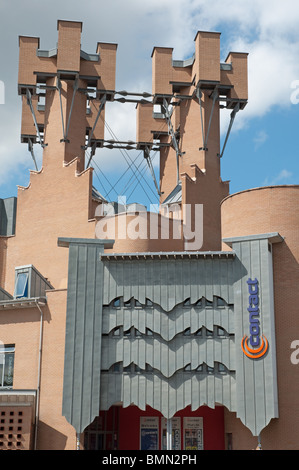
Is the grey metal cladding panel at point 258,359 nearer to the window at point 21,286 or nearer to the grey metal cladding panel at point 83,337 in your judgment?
the grey metal cladding panel at point 83,337

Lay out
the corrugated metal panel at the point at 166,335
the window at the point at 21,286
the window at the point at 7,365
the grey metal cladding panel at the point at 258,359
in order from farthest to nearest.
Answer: the window at the point at 21,286 → the window at the point at 7,365 → the corrugated metal panel at the point at 166,335 → the grey metal cladding panel at the point at 258,359

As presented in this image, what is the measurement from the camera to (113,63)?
5288 cm

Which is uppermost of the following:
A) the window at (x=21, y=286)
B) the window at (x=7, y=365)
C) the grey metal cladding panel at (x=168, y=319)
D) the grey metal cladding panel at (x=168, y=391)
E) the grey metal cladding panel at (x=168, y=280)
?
the window at (x=21, y=286)

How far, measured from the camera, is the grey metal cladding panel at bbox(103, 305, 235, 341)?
36.5m

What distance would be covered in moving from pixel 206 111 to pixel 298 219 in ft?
58.9

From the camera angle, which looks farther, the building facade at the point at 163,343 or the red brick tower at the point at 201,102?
the red brick tower at the point at 201,102

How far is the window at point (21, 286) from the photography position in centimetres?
4215

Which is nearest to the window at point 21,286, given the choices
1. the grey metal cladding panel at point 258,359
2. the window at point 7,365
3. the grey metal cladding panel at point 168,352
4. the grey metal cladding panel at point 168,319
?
the window at point 7,365

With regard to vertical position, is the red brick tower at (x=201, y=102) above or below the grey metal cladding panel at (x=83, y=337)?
above

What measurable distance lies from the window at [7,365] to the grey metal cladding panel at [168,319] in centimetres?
646

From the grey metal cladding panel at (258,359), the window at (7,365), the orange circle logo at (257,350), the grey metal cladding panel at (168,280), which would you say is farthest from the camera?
the window at (7,365)
